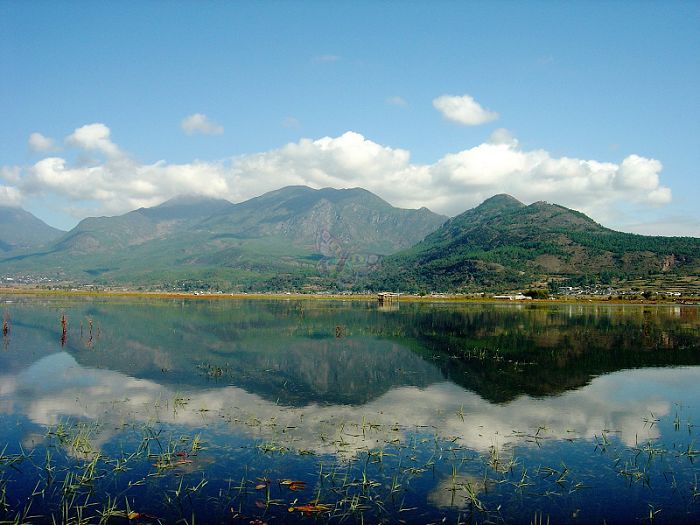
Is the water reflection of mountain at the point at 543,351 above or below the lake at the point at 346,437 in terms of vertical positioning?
below

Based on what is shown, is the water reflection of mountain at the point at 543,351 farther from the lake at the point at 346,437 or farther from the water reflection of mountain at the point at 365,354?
the lake at the point at 346,437

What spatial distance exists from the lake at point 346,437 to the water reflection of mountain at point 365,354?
424 mm

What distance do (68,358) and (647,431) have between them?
47600mm

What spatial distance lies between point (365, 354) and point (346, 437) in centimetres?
2920

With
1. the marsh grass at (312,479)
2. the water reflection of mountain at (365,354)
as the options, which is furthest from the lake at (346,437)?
the water reflection of mountain at (365,354)

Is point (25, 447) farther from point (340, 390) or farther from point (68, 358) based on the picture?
point (68, 358)

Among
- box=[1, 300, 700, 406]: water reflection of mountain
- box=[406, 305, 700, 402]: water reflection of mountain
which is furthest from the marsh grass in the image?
box=[406, 305, 700, 402]: water reflection of mountain

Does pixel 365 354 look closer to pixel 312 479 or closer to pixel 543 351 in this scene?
pixel 543 351

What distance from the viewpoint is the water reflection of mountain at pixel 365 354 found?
39.0 metres

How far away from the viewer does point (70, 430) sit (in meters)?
25.5

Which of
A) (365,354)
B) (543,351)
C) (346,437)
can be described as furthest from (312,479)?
(543,351)

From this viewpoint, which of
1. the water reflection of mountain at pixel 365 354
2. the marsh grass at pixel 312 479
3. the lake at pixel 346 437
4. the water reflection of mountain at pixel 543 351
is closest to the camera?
the marsh grass at pixel 312 479

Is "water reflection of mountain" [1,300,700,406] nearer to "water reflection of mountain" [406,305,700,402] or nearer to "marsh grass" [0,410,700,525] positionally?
"water reflection of mountain" [406,305,700,402]

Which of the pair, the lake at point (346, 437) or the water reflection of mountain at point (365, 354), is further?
the water reflection of mountain at point (365, 354)
